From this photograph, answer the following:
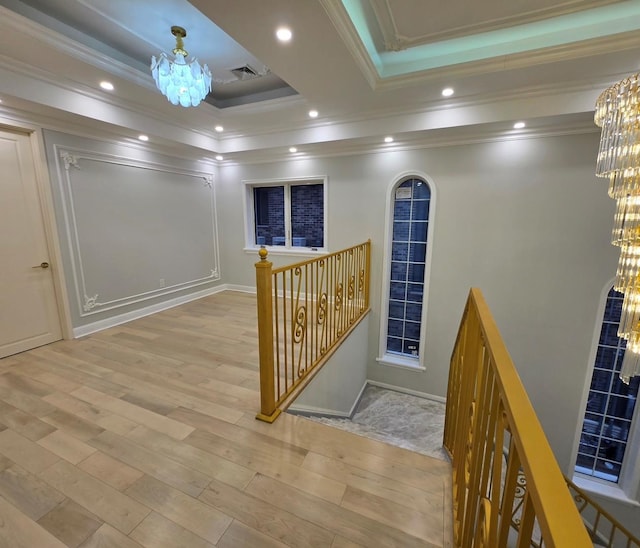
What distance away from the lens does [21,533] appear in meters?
1.34

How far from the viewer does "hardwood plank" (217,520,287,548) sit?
4.33 feet

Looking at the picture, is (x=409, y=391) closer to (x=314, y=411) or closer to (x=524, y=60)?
(x=314, y=411)

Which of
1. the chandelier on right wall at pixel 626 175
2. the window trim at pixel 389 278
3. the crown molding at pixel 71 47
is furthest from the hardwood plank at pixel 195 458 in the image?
the window trim at pixel 389 278

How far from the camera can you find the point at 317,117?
380 centimetres

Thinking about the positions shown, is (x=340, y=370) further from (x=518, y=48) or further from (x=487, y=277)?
(x=518, y=48)

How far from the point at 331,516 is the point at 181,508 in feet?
2.50

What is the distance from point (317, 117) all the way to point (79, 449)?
4.01m

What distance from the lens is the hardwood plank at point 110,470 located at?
160 centimetres

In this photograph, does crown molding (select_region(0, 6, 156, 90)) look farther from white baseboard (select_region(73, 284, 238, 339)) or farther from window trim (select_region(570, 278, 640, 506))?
window trim (select_region(570, 278, 640, 506))

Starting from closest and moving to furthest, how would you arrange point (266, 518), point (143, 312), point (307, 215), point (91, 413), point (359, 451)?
point (266, 518)
point (359, 451)
point (91, 413)
point (143, 312)
point (307, 215)

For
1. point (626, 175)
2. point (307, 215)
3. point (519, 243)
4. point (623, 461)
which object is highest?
point (626, 175)

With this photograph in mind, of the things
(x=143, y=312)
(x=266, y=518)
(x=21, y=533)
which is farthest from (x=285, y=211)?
(x=21, y=533)

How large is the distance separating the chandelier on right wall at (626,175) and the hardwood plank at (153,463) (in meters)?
3.06

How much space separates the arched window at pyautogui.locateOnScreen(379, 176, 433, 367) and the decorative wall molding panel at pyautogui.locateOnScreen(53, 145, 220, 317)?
10.6ft
